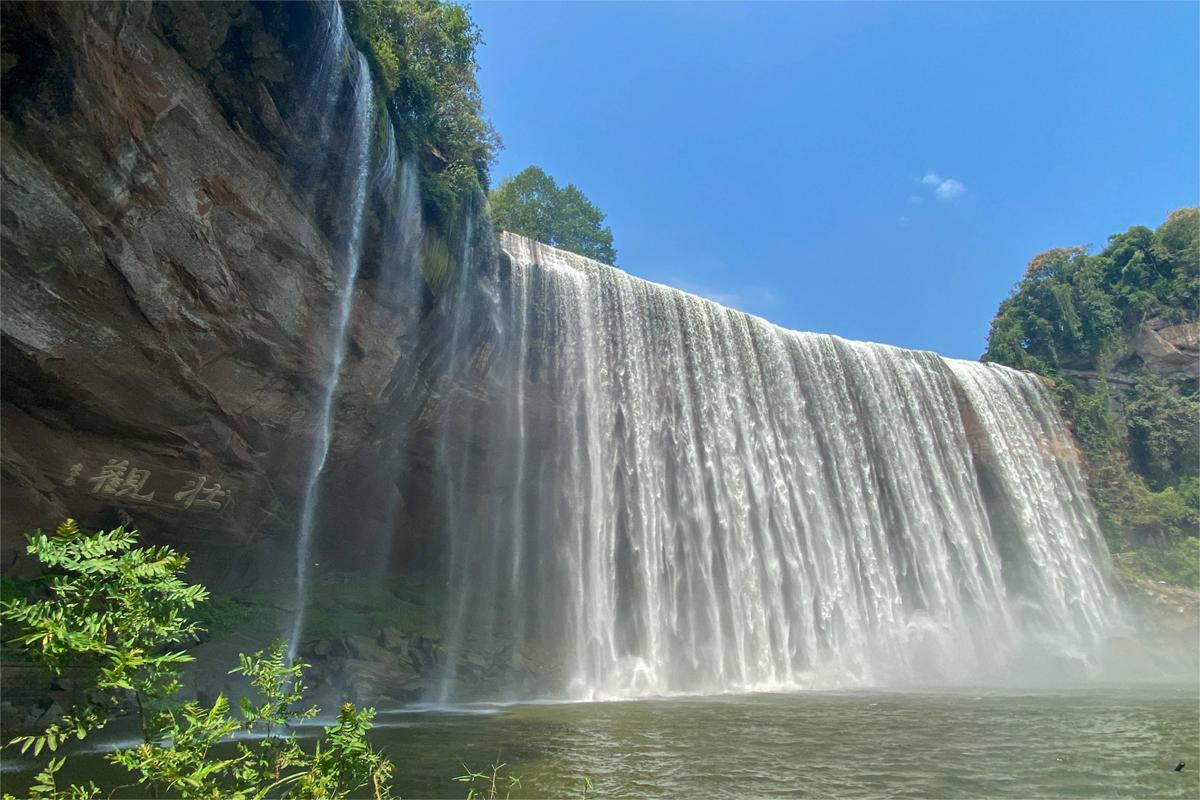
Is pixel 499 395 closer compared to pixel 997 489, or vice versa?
pixel 499 395

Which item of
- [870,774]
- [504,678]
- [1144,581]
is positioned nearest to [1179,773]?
[870,774]

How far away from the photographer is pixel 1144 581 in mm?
27594

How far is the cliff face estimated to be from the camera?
29.8 feet

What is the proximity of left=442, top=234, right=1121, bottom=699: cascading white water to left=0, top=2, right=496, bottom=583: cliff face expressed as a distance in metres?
5.69

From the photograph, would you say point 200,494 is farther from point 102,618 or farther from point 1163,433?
point 1163,433

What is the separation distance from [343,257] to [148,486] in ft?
18.0

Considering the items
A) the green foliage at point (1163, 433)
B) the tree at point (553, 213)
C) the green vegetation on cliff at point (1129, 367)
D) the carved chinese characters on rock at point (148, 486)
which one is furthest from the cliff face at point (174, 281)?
the green foliage at point (1163, 433)

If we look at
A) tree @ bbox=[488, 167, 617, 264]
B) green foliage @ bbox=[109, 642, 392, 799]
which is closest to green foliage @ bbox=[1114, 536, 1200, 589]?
tree @ bbox=[488, 167, 617, 264]

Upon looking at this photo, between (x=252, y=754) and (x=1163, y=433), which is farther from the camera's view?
(x=1163, y=433)

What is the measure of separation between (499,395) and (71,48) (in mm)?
11619

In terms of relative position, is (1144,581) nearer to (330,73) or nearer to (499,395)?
(499,395)

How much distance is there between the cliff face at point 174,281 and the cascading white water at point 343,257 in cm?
24

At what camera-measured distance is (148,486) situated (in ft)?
41.3

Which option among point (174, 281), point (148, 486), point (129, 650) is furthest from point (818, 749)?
point (148, 486)
